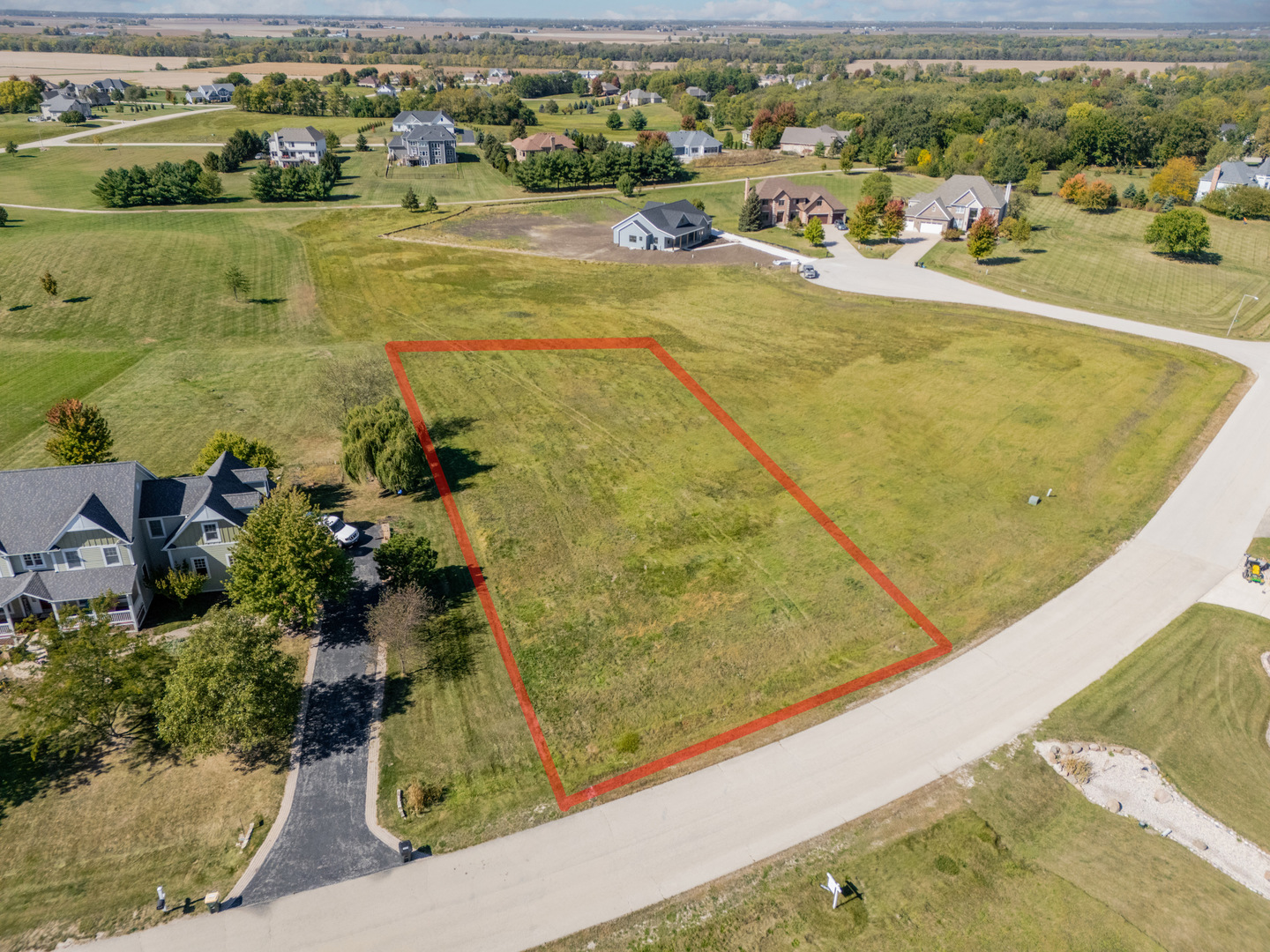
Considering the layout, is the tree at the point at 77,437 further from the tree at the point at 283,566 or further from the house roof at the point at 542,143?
the house roof at the point at 542,143

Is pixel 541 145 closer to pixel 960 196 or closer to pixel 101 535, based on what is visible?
pixel 960 196

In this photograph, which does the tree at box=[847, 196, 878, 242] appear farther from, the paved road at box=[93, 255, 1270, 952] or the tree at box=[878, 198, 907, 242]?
the paved road at box=[93, 255, 1270, 952]

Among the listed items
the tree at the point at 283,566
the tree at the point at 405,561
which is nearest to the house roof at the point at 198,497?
the tree at the point at 283,566

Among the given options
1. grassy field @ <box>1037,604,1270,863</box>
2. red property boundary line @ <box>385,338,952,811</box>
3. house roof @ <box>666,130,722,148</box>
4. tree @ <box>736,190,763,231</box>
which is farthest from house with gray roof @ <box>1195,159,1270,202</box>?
grassy field @ <box>1037,604,1270,863</box>

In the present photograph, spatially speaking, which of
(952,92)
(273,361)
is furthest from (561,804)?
(952,92)

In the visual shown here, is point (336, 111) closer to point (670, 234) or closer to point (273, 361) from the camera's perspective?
point (670, 234)

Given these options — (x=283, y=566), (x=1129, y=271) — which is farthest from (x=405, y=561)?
→ (x=1129, y=271)
